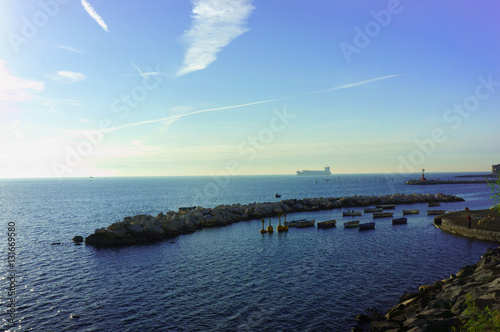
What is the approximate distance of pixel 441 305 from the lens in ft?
67.6

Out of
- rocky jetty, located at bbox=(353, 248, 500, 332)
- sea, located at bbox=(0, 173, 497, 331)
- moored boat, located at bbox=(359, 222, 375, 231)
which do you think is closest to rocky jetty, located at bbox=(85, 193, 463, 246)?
sea, located at bbox=(0, 173, 497, 331)

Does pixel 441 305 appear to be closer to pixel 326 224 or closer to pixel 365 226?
pixel 365 226

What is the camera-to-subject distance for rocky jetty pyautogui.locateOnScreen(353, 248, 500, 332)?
59.4ft

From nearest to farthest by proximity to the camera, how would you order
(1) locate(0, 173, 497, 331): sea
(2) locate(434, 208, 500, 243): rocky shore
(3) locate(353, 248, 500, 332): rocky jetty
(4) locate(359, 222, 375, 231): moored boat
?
(3) locate(353, 248, 500, 332): rocky jetty
(1) locate(0, 173, 497, 331): sea
(2) locate(434, 208, 500, 243): rocky shore
(4) locate(359, 222, 375, 231): moored boat

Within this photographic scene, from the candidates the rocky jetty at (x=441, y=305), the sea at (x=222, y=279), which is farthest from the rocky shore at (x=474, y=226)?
the rocky jetty at (x=441, y=305)

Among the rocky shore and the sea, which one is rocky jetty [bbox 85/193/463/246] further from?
the rocky shore

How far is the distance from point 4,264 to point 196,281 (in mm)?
27177

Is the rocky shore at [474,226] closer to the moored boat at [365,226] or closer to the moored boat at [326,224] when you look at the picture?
the moored boat at [365,226]

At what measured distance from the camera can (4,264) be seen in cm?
3991

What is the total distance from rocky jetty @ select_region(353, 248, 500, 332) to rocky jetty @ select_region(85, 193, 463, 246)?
1518 inches

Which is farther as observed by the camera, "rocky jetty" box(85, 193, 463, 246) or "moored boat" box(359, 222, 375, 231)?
"moored boat" box(359, 222, 375, 231)

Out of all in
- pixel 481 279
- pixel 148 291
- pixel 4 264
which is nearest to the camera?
pixel 481 279

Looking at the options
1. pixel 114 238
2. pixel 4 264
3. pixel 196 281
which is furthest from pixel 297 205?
pixel 4 264

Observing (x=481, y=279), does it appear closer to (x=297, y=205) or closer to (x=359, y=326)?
(x=359, y=326)
